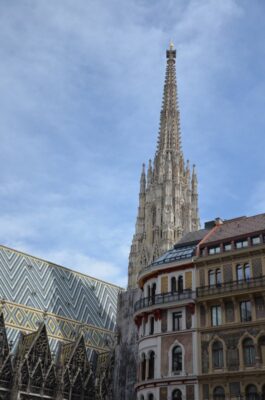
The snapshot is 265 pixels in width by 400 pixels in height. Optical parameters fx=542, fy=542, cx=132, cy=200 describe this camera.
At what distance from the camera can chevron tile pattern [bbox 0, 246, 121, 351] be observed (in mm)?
69375

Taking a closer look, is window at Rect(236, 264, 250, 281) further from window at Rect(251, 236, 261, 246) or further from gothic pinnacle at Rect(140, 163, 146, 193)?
gothic pinnacle at Rect(140, 163, 146, 193)

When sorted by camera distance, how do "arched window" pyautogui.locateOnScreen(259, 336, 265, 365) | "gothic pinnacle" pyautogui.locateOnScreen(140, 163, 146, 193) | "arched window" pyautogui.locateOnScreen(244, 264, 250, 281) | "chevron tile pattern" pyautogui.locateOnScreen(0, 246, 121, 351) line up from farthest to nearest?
"gothic pinnacle" pyautogui.locateOnScreen(140, 163, 146, 193) → "chevron tile pattern" pyautogui.locateOnScreen(0, 246, 121, 351) → "arched window" pyautogui.locateOnScreen(244, 264, 250, 281) → "arched window" pyautogui.locateOnScreen(259, 336, 265, 365)

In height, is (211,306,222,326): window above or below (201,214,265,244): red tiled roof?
below

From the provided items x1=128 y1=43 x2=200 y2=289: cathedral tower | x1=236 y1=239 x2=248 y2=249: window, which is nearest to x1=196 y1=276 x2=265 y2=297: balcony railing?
x1=236 y1=239 x2=248 y2=249: window

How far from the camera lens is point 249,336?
30.6m

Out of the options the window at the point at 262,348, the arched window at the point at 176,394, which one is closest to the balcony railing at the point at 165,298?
the window at the point at 262,348

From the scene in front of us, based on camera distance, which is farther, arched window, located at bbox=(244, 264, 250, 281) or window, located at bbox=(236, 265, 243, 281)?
window, located at bbox=(236, 265, 243, 281)

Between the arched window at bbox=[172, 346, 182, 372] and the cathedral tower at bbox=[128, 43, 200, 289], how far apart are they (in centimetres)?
4451

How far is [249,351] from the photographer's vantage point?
100.0 feet

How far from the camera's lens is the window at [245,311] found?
31.4 m

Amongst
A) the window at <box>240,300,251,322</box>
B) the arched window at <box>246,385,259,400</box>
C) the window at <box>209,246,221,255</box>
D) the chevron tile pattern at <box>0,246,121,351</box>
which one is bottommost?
the arched window at <box>246,385,259,400</box>

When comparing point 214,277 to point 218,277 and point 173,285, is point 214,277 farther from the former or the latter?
point 173,285

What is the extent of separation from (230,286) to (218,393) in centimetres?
612

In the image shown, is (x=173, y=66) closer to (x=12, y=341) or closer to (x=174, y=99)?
(x=174, y=99)
